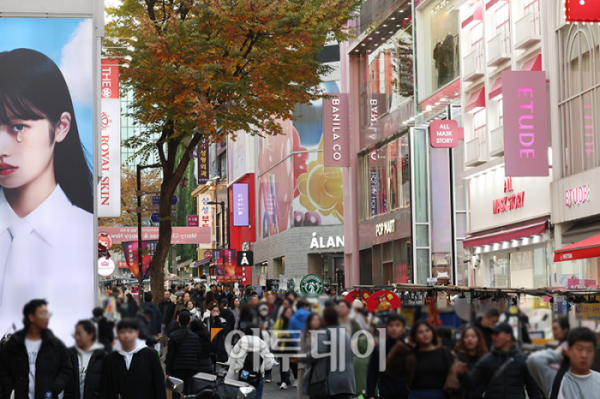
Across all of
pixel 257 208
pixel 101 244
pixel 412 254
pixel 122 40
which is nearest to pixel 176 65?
pixel 122 40

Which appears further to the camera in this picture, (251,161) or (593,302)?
(251,161)

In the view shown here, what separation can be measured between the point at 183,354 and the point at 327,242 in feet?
146

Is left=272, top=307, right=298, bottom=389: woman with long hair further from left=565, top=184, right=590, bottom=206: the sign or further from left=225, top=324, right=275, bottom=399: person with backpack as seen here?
left=565, top=184, right=590, bottom=206: the sign

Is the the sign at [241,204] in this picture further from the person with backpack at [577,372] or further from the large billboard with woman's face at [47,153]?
the person with backpack at [577,372]

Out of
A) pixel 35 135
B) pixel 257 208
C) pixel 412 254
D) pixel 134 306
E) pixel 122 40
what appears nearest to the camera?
pixel 134 306

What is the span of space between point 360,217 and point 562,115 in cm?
2059

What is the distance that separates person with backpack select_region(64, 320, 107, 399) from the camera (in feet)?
25.0

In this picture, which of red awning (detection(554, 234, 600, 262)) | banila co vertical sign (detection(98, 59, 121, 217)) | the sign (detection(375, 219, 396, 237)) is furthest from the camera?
the sign (detection(375, 219, 396, 237))

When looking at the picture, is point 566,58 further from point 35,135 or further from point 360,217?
point 360,217

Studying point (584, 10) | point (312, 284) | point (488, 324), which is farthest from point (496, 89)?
point (488, 324)

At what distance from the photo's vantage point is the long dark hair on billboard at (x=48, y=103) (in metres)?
12.2

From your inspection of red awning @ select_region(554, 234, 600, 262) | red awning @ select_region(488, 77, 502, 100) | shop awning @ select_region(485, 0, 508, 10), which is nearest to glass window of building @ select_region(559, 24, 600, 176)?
red awning @ select_region(488, 77, 502, 100)

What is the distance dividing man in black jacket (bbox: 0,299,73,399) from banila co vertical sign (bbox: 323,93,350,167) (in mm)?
35520

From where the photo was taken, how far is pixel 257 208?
238ft
